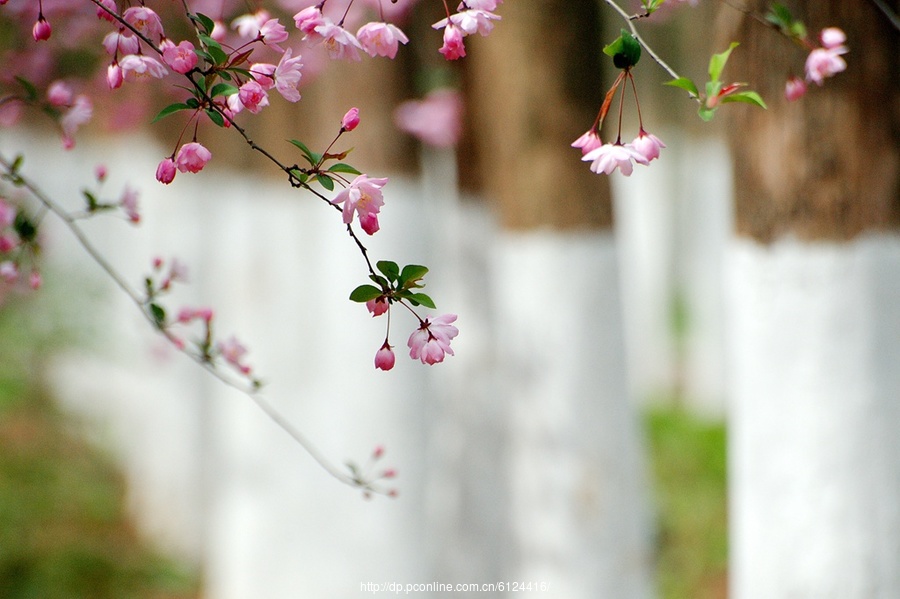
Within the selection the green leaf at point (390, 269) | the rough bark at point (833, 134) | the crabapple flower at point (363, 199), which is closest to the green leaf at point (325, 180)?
the crabapple flower at point (363, 199)

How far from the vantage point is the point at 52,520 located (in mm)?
7277

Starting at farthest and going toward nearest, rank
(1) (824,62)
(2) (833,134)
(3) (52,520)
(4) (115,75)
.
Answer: (3) (52,520)
(2) (833,134)
(1) (824,62)
(4) (115,75)

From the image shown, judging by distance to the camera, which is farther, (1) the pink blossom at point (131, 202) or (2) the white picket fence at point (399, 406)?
(2) the white picket fence at point (399, 406)

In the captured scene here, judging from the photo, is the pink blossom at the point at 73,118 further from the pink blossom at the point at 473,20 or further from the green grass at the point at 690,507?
the green grass at the point at 690,507

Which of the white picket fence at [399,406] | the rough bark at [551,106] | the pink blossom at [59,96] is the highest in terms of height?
the rough bark at [551,106]

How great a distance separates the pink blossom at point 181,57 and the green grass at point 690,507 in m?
6.31

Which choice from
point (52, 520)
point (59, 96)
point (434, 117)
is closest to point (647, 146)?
point (59, 96)

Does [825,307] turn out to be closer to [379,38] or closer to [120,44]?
[379,38]

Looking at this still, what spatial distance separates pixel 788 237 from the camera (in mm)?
2369

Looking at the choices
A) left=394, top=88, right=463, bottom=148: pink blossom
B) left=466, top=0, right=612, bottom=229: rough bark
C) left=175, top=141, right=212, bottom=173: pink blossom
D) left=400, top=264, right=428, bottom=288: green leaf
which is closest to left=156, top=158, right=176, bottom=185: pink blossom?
left=175, top=141, right=212, bottom=173: pink blossom

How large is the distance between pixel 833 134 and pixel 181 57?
1.69 m

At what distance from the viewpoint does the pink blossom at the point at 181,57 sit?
4.22 feet

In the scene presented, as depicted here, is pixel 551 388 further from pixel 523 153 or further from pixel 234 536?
pixel 234 536

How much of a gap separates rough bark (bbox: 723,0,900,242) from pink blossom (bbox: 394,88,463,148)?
1962 mm
